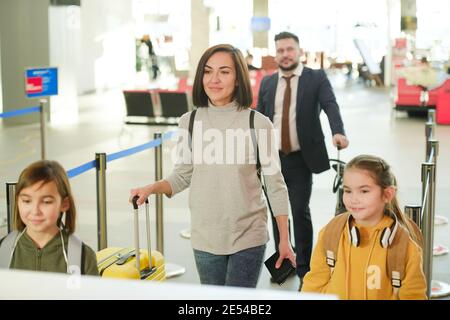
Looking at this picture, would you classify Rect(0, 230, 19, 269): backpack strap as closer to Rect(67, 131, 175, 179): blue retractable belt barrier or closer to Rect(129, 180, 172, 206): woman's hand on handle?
Rect(129, 180, 172, 206): woman's hand on handle

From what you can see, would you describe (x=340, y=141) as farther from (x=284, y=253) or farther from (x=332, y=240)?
(x=332, y=240)

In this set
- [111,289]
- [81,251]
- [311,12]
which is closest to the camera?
[111,289]

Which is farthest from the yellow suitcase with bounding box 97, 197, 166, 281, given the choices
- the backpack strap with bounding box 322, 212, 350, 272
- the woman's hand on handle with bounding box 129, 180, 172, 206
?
the backpack strap with bounding box 322, 212, 350, 272

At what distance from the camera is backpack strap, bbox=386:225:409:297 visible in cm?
301

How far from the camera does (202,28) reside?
2348cm

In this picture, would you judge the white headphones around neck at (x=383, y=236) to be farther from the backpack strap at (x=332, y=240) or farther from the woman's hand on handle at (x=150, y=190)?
the woman's hand on handle at (x=150, y=190)

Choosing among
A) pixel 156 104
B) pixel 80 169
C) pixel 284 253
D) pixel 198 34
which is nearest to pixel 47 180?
pixel 284 253

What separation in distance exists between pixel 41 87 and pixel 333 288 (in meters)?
10.5

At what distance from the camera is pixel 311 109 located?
6023 millimetres

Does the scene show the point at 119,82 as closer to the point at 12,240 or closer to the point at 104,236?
the point at 104,236

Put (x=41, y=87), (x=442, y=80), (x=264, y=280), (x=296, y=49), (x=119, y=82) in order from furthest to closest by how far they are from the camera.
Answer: (x=119, y=82) < (x=442, y=80) < (x=41, y=87) < (x=264, y=280) < (x=296, y=49)

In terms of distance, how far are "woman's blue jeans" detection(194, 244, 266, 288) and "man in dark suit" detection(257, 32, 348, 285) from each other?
219cm

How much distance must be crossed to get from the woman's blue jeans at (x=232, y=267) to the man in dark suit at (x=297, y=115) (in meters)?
2.19

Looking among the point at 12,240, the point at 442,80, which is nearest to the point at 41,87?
the point at 442,80
